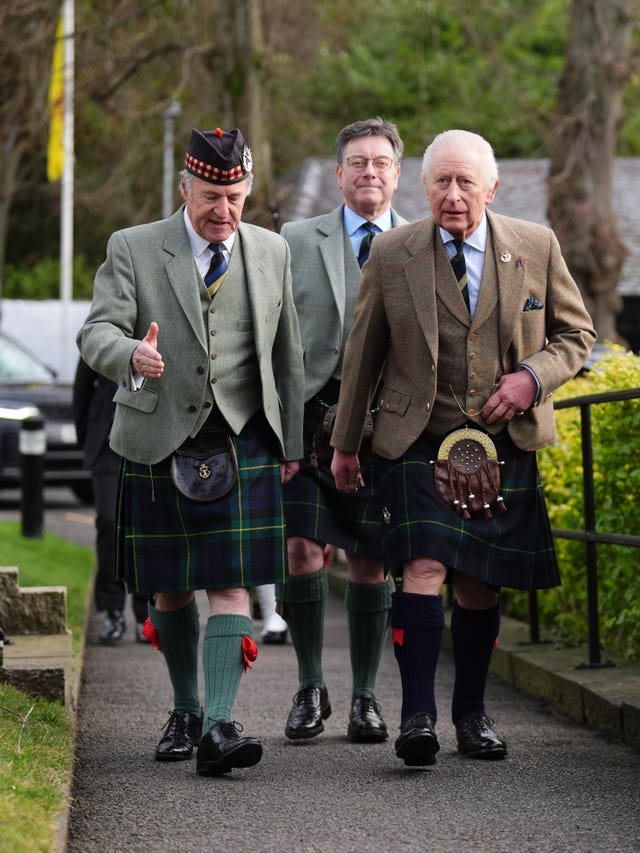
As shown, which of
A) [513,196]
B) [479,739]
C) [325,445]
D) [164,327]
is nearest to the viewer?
[164,327]

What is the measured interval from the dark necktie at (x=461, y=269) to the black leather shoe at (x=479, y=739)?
4.42 feet

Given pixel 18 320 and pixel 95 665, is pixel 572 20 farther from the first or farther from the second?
pixel 18 320

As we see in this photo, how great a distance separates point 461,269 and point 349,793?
5.40 ft

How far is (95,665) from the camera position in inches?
306

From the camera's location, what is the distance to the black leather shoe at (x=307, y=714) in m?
5.68

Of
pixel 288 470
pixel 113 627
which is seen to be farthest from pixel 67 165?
pixel 288 470

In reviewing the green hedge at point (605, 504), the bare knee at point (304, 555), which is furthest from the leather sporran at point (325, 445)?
the green hedge at point (605, 504)

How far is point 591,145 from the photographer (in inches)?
675

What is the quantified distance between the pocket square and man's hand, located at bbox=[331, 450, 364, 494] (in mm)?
754

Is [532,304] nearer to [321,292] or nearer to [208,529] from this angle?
[321,292]

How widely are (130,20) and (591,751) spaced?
13917mm

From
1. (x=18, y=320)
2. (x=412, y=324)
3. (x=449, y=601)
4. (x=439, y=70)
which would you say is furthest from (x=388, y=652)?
(x=439, y=70)

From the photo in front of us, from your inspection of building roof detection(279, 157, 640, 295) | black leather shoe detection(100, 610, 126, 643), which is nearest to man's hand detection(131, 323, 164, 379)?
black leather shoe detection(100, 610, 126, 643)

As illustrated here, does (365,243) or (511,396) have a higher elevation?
(365,243)
